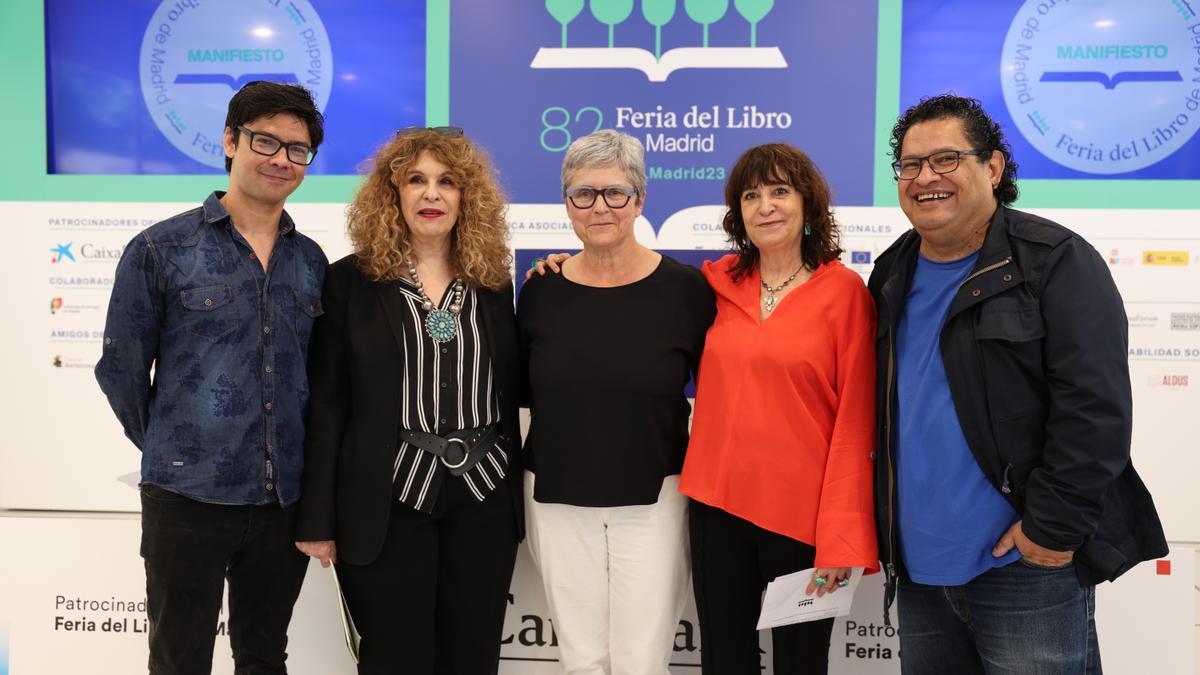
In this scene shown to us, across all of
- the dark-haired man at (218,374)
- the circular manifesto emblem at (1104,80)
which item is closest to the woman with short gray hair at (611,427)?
the dark-haired man at (218,374)

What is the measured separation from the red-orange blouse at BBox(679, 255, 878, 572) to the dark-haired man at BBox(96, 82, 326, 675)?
3.64 ft

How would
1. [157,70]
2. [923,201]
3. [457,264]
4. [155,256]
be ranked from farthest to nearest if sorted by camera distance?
[157,70], [457,264], [155,256], [923,201]

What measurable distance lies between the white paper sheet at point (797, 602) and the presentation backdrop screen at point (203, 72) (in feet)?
8.10

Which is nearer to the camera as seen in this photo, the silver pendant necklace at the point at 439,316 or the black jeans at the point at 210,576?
the black jeans at the point at 210,576

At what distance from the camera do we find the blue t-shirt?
1.67 m

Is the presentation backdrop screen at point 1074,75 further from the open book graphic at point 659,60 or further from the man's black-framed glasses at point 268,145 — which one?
the man's black-framed glasses at point 268,145

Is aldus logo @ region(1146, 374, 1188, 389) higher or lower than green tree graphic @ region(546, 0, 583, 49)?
lower

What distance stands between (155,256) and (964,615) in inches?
81.6

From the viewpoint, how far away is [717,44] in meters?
3.14

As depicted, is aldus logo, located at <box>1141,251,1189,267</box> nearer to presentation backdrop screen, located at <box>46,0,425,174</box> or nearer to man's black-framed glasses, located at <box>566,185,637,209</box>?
man's black-framed glasses, located at <box>566,185,637,209</box>

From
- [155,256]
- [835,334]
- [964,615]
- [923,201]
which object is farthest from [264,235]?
[964,615]

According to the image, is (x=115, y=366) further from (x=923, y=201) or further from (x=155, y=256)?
(x=923, y=201)

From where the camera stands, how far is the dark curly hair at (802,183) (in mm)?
1975

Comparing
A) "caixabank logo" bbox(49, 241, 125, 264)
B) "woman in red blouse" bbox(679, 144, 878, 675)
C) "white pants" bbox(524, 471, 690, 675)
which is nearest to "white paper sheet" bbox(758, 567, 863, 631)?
"woman in red blouse" bbox(679, 144, 878, 675)
